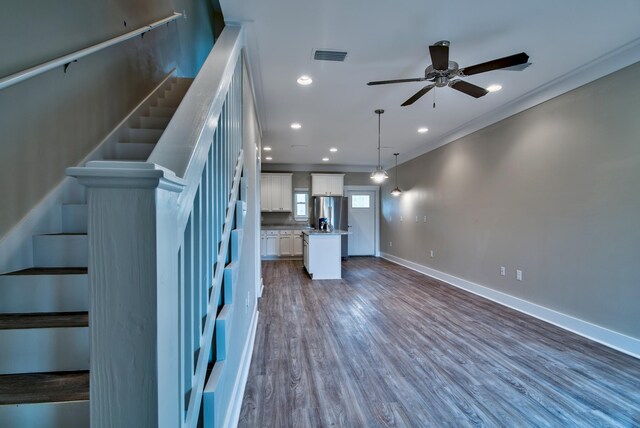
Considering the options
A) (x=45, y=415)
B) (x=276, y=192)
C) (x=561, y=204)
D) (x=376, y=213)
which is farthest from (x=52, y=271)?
(x=376, y=213)

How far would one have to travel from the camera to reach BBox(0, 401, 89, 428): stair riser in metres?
0.90

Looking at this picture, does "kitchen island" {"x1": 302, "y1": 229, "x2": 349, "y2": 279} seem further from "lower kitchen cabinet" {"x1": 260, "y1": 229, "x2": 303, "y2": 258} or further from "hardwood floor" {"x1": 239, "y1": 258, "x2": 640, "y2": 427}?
"lower kitchen cabinet" {"x1": 260, "y1": 229, "x2": 303, "y2": 258}

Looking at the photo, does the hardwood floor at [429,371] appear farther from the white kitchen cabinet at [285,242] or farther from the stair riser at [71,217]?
the white kitchen cabinet at [285,242]

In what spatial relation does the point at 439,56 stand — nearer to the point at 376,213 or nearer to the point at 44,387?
the point at 44,387

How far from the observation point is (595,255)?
2883 millimetres

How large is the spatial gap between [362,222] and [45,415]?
811cm

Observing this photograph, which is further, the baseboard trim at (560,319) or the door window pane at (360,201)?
the door window pane at (360,201)

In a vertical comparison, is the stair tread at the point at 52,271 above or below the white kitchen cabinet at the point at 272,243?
above

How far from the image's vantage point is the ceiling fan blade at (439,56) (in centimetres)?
217

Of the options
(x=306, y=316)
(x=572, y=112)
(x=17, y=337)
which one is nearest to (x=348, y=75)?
(x=572, y=112)

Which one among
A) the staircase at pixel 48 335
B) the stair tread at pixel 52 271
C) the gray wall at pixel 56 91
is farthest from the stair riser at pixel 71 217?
the stair tread at pixel 52 271

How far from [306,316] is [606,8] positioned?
3.84m

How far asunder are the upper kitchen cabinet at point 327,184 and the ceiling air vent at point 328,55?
5394 millimetres

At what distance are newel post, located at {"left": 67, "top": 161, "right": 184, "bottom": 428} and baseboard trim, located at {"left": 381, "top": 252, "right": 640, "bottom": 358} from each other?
3789mm
